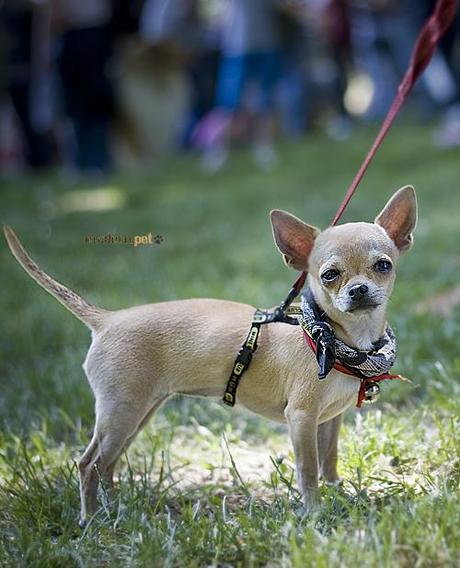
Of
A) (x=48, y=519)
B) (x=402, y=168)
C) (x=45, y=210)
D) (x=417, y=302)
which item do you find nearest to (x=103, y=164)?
(x=45, y=210)

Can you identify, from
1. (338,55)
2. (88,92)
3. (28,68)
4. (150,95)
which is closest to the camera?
(88,92)

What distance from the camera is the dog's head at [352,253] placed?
245 centimetres

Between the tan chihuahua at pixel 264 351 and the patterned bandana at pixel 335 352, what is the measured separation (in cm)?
4

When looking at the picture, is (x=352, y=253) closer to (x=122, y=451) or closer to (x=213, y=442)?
(x=122, y=451)

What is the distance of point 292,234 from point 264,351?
35 cm

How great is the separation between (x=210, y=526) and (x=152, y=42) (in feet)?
29.9

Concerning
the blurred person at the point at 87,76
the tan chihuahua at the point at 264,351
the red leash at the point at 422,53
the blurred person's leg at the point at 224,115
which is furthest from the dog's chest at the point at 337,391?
the blurred person at the point at 87,76

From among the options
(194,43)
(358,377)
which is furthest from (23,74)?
(358,377)

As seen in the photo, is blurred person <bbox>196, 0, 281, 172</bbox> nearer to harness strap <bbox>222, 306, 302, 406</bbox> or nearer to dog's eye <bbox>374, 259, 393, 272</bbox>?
harness strap <bbox>222, 306, 302, 406</bbox>

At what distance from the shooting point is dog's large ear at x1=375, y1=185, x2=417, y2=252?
2.69m

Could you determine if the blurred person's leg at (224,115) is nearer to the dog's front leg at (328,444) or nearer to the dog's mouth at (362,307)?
the dog's front leg at (328,444)

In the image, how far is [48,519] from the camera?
2.85m

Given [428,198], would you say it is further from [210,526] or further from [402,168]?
[210,526]

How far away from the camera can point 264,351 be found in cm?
275
